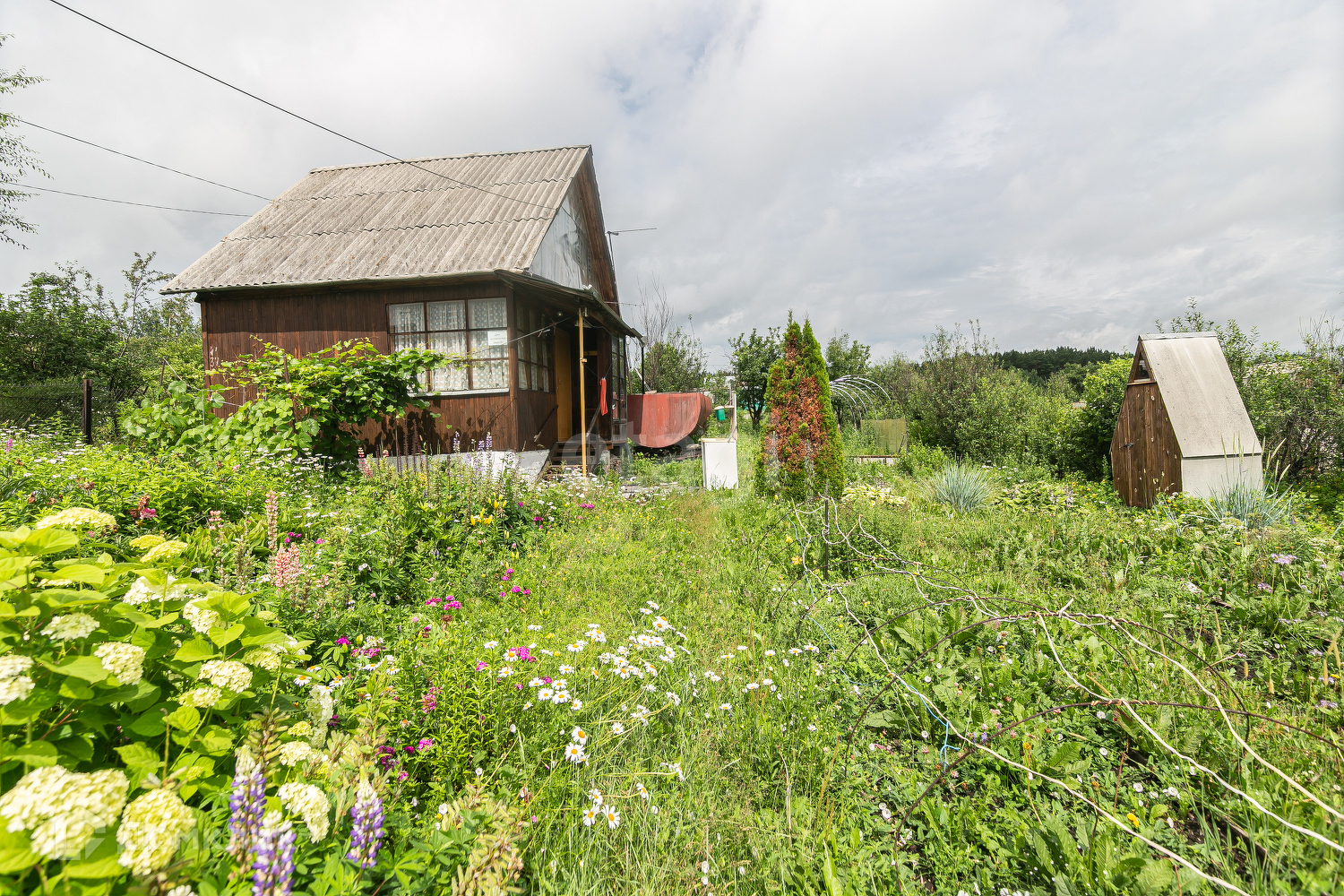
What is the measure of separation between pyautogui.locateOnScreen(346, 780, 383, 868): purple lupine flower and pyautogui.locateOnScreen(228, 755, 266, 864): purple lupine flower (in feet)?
0.55

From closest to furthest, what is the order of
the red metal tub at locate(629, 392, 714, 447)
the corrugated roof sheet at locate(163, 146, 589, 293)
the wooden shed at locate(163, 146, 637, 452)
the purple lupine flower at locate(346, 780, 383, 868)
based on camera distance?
1. the purple lupine flower at locate(346, 780, 383, 868)
2. the wooden shed at locate(163, 146, 637, 452)
3. the corrugated roof sheet at locate(163, 146, 589, 293)
4. the red metal tub at locate(629, 392, 714, 447)

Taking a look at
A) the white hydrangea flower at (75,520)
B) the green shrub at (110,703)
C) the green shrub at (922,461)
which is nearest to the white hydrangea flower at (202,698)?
the green shrub at (110,703)

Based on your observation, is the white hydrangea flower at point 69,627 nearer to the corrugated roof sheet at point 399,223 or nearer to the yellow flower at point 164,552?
the yellow flower at point 164,552

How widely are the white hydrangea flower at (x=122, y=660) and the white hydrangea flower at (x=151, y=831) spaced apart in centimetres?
25

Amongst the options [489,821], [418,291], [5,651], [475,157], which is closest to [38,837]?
[5,651]

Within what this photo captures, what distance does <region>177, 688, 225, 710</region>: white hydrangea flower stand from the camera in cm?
112

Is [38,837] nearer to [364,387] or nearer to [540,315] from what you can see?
[364,387]

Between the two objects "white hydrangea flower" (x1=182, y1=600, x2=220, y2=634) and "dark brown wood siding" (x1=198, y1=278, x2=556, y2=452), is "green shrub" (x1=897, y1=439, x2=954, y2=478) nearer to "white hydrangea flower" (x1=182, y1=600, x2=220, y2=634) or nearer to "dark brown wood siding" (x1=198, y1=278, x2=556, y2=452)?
"dark brown wood siding" (x1=198, y1=278, x2=556, y2=452)

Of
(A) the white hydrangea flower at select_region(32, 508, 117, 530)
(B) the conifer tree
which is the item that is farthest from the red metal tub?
(A) the white hydrangea flower at select_region(32, 508, 117, 530)

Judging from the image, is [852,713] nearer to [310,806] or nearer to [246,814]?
[310,806]

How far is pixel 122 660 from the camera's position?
1.05 meters

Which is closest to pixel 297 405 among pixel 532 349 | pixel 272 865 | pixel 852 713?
pixel 532 349

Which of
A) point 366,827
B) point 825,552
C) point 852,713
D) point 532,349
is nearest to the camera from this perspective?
point 366,827

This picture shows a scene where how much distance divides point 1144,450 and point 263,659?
9.24 metres
